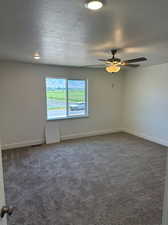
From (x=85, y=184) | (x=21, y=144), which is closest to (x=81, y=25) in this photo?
(x=85, y=184)

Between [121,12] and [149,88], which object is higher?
[121,12]

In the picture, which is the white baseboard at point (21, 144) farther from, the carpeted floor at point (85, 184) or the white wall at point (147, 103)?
the white wall at point (147, 103)

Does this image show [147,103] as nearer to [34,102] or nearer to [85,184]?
[85,184]

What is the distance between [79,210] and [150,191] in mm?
1220

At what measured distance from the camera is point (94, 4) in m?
1.35

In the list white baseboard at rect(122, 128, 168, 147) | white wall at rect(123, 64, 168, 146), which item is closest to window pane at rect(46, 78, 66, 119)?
white wall at rect(123, 64, 168, 146)

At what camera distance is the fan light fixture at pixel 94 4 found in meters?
1.31

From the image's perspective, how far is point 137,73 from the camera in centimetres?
528

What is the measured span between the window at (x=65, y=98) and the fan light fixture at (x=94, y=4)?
11.5ft

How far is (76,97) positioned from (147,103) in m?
2.39

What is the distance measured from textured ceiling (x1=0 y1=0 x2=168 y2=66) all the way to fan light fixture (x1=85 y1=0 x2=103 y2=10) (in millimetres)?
56

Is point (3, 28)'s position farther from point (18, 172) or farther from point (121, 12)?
point (18, 172)

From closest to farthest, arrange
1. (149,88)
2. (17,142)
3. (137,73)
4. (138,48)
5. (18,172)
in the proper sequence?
(138,48) < (18,172) < (17,142) < (149,88) < (137,73)

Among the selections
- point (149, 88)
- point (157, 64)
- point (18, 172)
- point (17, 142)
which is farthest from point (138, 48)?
point (17, 142)
